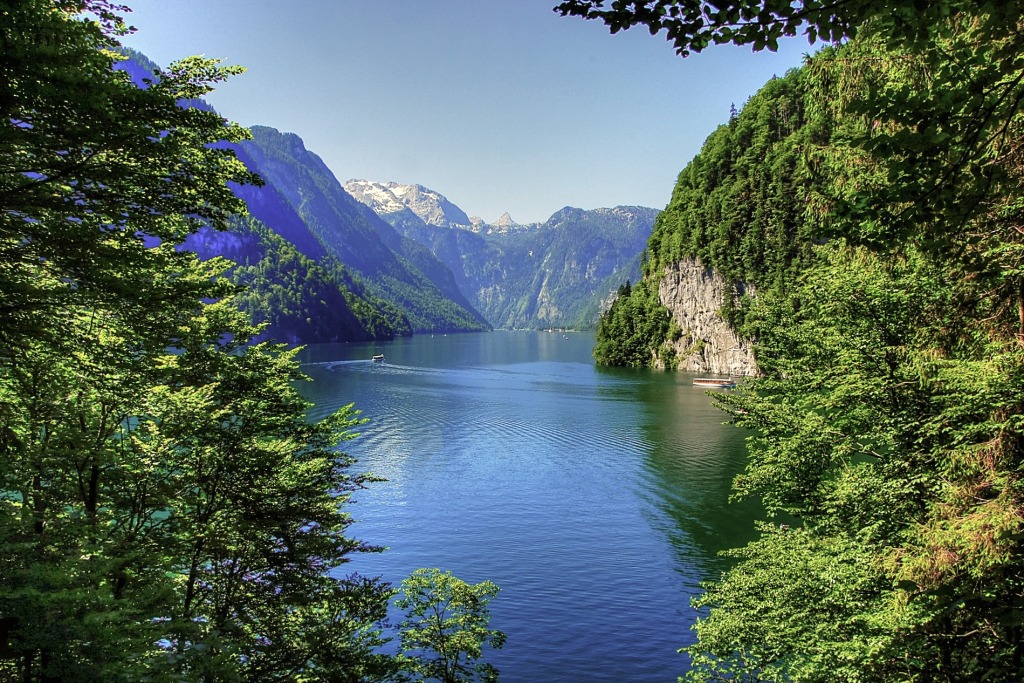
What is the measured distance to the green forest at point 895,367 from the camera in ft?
15.1

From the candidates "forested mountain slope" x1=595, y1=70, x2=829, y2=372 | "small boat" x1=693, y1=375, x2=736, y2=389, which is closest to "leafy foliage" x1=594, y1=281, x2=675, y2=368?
"forested mountain slope" x1=595, y1=70, x2=829, y2=372

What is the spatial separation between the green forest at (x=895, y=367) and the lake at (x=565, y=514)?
4259 mm

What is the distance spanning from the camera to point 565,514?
41219 mm

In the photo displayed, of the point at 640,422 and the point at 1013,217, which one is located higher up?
the point at 1013,217

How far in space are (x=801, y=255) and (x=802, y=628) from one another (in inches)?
4066

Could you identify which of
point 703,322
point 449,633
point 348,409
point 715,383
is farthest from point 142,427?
point 703,322

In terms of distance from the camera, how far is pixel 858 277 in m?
18.2

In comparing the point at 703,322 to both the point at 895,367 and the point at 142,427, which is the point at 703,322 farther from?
the point at 142,427

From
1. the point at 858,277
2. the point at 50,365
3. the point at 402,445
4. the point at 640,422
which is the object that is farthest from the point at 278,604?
the point at 640,422

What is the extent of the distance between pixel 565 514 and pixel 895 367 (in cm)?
2762

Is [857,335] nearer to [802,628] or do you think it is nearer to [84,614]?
[802,628]

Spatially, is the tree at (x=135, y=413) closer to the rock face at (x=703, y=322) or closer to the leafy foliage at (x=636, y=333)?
the rock face at (x=703, y=322)

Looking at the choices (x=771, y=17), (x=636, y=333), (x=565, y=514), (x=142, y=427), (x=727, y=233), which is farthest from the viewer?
(x=636, y=333)

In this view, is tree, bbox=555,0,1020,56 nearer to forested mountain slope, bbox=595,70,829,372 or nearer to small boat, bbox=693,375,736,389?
small boat, bbox=693,375,736,389
